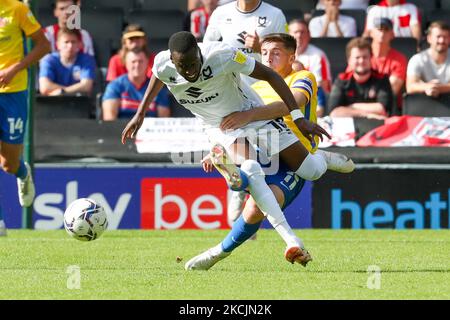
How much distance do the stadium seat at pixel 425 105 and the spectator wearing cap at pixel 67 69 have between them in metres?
3.72

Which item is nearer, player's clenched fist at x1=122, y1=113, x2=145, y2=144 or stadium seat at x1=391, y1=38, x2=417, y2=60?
Answer: player's clenched fist at x1=122, y1=113, x2=145, y2=144

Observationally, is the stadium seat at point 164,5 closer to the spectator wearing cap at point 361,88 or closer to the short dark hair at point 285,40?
the spectator wearing cap at point 361,88

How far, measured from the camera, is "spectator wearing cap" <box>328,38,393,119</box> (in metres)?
13.5

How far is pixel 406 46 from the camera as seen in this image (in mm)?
14484

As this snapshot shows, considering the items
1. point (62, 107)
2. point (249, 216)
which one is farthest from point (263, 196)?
point (62, 107)

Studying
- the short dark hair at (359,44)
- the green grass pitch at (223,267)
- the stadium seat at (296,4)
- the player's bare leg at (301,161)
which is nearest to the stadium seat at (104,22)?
the stadium seat at (296,4)

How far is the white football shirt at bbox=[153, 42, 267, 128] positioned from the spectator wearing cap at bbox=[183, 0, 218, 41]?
6.26m

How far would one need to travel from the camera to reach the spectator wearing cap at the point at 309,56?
1375cm

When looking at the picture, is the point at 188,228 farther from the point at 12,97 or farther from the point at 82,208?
the point at 82,208

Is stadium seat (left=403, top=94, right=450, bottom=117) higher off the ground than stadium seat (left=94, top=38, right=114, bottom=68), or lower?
lower

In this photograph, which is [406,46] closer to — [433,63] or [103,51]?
[433,63]

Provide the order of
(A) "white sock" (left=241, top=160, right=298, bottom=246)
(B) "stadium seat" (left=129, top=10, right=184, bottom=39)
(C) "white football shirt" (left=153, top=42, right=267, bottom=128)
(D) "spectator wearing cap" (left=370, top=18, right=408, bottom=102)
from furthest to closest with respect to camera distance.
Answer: (B) "stadium seat" (left=129, top=10, right=184, bottom=39) < (D) "spectator wearing cap" (left=370, top=18, right=408, bottom=102) < (C) "white football shirt" (left=153, top=42, right=267, bottom=128) < (A) "white sock" (left=241, top=160, right=298, bottom=246)

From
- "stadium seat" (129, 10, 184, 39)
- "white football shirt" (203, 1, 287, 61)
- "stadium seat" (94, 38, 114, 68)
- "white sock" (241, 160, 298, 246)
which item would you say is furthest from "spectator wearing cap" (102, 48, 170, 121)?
"white sock" (241, 160, 298, 246)

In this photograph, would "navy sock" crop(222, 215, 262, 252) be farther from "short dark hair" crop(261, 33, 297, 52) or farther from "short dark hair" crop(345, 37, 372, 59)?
"short dark hair" crop(345, 37, 372, 59)
